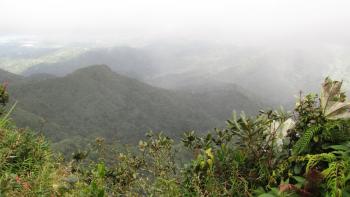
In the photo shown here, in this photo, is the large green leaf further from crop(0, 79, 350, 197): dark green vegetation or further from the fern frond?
the fern frond

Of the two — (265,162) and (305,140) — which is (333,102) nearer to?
(305,140)

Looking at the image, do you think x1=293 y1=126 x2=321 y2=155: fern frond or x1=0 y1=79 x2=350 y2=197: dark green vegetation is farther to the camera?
x1=293 y1=126 x2=321 y2=155: fern frond

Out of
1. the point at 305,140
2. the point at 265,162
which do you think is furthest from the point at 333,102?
the point at 265,162

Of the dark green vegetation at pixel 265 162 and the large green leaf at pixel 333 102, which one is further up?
the large green leaf at pixel 333 102

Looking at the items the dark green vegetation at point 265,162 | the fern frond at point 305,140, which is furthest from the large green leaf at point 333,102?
the fern frond at point 305,140

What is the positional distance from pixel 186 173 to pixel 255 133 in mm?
950

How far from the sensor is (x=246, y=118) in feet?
16.0

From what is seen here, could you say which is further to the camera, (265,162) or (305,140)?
(265,162)

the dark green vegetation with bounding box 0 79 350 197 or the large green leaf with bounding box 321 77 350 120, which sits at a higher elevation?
the large green leaf with bounding box 321 77 350 120

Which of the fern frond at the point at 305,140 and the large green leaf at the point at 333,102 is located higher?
the large green leaf at the point at 333,102

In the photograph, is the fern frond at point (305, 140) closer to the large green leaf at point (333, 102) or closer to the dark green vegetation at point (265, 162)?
the dark green vegetation at point (265, 162)

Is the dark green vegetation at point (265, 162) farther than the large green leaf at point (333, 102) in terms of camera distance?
No

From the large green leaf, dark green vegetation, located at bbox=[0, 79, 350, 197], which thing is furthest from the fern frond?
the large green leaf

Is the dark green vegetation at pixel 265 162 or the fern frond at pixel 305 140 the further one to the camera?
the fern frond at pixel 305 140
